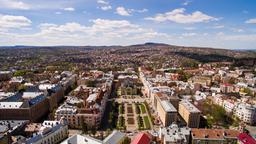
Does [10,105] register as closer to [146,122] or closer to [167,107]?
[146,122]

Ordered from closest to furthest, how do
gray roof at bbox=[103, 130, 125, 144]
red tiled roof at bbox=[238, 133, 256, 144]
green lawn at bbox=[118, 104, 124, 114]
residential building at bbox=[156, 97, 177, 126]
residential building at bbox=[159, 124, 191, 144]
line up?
gray roof at bbox=[103, 130, 125, 144] → red tiled roof at bbox=[238, 133, 256, 144] → residential building at bbox=[159, 124, 191, 144] → residential building at bbox=[156, 97, 177, 126] → green lawn at bbox=[118, 104, 124, 114]

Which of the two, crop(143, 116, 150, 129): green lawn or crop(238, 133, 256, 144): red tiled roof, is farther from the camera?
crop(143, 116, 150, 129): green lawn

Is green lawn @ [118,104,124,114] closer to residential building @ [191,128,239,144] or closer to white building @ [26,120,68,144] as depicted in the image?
white building @ [26,120,68,144]

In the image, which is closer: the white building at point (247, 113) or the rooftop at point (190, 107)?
the rooftop at point (190, 107)

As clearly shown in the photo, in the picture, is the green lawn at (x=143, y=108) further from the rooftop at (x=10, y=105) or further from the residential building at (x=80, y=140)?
the rooftop at (x=10, y=105)

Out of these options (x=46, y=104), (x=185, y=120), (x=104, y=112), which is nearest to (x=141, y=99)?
(x=104, y=112)

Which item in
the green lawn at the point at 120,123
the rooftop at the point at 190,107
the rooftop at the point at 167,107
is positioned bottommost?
the green lawn at the point at 120,123

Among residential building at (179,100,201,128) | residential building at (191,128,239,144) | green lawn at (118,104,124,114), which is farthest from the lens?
green lawn at (118,104,124,114)

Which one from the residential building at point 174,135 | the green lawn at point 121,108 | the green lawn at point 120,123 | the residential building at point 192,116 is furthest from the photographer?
the green lawn at point 121,108

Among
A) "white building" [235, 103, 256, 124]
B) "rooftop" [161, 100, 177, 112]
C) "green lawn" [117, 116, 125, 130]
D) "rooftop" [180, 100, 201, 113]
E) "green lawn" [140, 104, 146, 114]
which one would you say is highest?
"rooftop" [161, 100, 177, 112]

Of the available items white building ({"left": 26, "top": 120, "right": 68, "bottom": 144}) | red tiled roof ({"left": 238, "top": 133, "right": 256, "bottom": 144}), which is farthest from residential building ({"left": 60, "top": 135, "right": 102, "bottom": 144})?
red tiled roof ({"left": 238, "top": 133, "right": 256, "bottom": 144})

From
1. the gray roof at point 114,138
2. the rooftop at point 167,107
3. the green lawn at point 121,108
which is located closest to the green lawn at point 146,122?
the rooftop at point 167,107

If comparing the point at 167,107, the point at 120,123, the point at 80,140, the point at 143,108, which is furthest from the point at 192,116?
the point at 80,140
